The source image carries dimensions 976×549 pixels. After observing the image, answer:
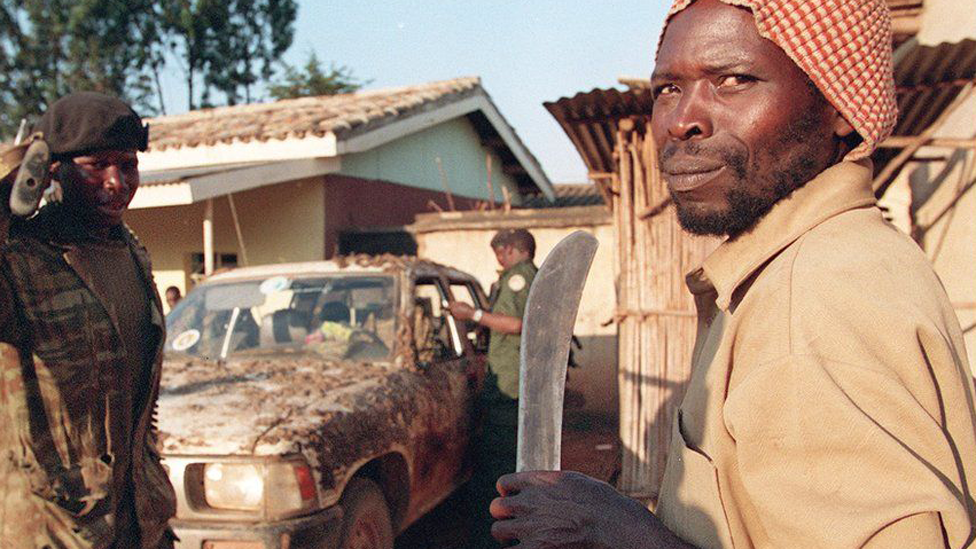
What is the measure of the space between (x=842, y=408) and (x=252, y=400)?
304 cm

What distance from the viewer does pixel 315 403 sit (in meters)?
3.31

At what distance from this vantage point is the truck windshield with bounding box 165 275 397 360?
13.9 feet

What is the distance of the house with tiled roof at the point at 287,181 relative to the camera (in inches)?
373

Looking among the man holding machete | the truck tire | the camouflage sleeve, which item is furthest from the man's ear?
the truck tire

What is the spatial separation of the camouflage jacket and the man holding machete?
149 cm

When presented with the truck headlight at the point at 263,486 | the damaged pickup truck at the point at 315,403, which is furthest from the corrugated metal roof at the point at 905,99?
the truck headlight at the point at 263,486

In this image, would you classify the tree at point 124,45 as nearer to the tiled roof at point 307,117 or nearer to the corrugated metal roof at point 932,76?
the tiled roof at point 307,117

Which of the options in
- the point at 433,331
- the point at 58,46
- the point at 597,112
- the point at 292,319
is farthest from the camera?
the point at 58,46

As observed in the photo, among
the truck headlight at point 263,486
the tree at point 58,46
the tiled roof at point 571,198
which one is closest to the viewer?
the truck headlight at point 263,486

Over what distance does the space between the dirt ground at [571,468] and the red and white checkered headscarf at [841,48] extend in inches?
172

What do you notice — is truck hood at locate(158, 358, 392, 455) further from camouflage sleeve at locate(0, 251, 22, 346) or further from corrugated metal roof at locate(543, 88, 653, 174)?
corrugated metal roof at locate(543, 88, 653, 174)

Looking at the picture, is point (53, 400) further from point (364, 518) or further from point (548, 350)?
point (364, 518)

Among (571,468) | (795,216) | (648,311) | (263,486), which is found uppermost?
(795,216)

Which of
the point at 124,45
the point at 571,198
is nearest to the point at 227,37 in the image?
the point at 124,45
